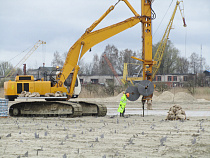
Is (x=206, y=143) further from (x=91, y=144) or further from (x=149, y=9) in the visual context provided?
(x=149, y=9)

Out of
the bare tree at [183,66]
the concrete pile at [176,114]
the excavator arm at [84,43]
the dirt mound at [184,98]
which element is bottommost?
the concrete pile at [176,114]

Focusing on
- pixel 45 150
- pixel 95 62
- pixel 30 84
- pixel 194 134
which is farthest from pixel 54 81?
pixel 95 62

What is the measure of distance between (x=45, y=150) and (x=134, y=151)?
2336 millimetres

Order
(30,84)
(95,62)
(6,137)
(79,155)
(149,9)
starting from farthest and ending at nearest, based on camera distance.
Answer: (95,62) < (149,9) < (30,84) < (6,137) < (79,155)

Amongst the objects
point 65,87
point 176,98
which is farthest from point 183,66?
point 65,87

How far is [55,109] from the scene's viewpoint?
21641 millimetres

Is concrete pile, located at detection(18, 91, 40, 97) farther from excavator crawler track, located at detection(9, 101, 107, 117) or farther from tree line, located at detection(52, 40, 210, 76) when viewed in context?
tree line, located at detection(52, 40, 210, 76)

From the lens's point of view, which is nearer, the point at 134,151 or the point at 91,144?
the point at 134,151

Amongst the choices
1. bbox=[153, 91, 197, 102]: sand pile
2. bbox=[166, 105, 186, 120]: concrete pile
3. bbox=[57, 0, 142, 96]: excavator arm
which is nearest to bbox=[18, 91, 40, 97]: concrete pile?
bbox=[57, 0, 142, 96]: excavator arm

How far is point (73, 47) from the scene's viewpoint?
23281 millimetres

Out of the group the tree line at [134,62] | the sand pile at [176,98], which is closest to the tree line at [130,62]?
the tree line at [134,62]

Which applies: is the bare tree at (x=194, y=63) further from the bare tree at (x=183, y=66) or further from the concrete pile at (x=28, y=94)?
the concrete pile at (x=28, y=94)

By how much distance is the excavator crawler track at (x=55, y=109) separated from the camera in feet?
69.5

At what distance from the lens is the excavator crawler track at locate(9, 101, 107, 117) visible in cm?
2119
